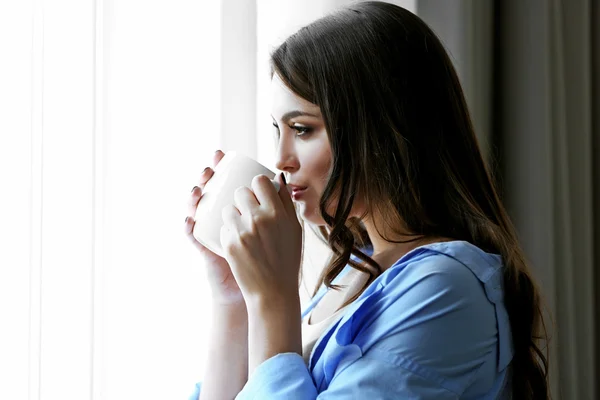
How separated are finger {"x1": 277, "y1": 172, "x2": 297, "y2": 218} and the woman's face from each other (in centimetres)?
5

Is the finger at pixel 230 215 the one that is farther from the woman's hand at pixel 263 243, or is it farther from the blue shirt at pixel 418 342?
the blue shirt at pixel 418 342

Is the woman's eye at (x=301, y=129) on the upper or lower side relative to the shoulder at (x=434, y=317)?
upper

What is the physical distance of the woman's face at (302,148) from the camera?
3.19 ft

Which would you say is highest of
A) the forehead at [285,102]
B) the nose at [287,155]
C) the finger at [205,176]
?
the forehead at [285,102]

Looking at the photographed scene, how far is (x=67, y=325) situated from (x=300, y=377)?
12.6 inches

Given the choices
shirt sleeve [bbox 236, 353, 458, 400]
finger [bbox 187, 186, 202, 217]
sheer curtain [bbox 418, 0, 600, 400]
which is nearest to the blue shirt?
shirt sleeve [bbox 236, 353, 458, 400]

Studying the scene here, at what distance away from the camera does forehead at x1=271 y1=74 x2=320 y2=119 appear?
0.97 m

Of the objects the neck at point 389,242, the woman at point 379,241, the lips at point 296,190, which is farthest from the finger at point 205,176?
the neck at point 389,242

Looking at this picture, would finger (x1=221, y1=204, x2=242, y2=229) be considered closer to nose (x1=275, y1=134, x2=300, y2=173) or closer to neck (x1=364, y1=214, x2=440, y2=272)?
nose (x1=275, y1=134, x2=300, y2=173)

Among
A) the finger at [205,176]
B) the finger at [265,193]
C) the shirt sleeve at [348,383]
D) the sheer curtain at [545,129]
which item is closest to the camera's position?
the shirt sleeve at [348,383]

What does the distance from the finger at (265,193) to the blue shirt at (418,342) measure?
15cm

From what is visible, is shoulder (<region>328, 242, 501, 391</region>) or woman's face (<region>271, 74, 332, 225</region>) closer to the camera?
shoulder (<region>328, 242, 501, 391</region>)

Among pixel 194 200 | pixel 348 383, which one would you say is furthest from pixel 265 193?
pixel 348 383

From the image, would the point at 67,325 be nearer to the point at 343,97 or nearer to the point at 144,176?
the point at 144,176
